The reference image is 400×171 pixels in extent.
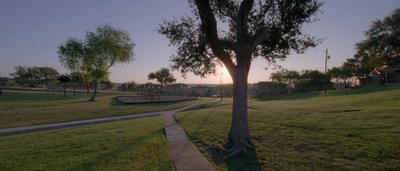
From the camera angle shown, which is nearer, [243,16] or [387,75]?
[243,16]

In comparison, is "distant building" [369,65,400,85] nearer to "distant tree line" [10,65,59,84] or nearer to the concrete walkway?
the concrete walkway

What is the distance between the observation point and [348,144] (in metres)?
5.82

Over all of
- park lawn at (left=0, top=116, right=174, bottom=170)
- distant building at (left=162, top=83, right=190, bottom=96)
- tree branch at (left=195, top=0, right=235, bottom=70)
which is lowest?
park lawn at (left=0, top=116, right=174, bottom=170)

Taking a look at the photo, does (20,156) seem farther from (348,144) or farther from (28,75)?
(28,75)

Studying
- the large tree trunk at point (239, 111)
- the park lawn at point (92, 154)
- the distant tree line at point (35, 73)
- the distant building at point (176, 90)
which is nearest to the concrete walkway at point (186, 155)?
the park lawn at point (92, 154)

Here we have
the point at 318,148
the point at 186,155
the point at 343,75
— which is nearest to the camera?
the point at 318,148

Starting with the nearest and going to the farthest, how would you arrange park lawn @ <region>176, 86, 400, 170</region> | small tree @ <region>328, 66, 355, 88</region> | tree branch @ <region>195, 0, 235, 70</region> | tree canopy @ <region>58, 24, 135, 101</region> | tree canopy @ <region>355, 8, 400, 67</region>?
park lawn @ <region>176, 86, 400, 170</region> → tree branch @ <region>195, 0, 235, 70</region> → tree canopy @ <region>355, 8, 400, 67</region> → tree canopy @ <region>58, 24, 135, 101</region> → small tree @ <region>328, 66, 355, 88</region>

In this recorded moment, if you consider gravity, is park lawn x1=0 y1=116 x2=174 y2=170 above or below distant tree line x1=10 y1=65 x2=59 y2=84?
below

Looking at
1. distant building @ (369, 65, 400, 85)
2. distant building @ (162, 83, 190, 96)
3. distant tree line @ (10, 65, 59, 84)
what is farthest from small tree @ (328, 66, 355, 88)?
distant tree line @ (10, 65, 59, 84)

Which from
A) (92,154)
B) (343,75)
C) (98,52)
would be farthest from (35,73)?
(343,75)

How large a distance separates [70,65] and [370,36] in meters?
37.1

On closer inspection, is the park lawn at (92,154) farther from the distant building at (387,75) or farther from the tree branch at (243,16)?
the distant building at (387,75)

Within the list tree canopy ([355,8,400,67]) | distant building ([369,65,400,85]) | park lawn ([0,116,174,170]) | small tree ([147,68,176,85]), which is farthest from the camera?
small tree ([147,68,176,85])

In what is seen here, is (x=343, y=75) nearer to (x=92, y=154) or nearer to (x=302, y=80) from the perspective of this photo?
(x=302, y=80)
